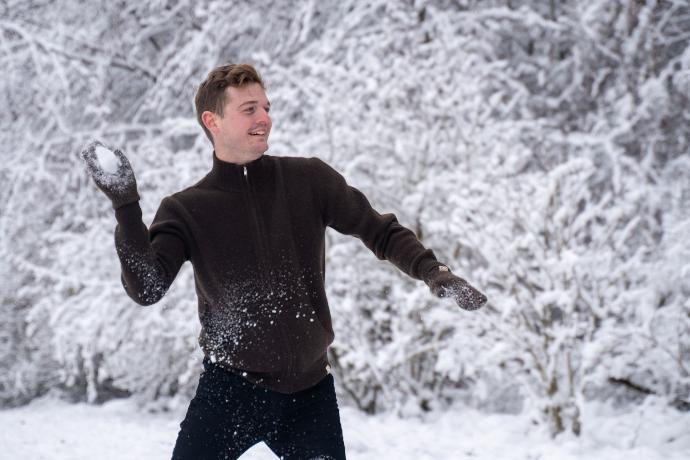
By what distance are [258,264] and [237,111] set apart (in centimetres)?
42

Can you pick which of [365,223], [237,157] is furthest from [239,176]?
[365,223]

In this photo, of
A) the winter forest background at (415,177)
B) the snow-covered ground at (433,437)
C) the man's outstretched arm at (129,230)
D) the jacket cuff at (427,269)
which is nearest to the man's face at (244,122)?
the man's outstretched arm at (129,230)

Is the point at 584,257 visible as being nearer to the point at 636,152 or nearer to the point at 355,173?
the point at 355,173

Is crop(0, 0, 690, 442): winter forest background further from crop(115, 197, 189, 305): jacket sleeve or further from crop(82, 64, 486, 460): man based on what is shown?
crop(115, 197, 189, 305): jacket sleeve

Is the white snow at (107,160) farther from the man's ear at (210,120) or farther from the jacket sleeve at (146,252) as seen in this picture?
the man's ear at (210,120)

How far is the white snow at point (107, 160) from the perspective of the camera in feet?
5.86

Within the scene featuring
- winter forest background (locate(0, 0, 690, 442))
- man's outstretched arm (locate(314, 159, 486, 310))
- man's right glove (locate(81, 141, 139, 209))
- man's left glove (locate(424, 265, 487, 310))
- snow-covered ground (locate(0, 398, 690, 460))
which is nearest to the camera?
man's right glove (locate(81, 141, 139, 209))

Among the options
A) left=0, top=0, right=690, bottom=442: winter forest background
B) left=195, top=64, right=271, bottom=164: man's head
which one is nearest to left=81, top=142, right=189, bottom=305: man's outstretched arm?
left=195, top=64, right=271, bottom=164: man's head

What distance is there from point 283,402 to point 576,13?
6.19m

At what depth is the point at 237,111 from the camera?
2121 millimetres

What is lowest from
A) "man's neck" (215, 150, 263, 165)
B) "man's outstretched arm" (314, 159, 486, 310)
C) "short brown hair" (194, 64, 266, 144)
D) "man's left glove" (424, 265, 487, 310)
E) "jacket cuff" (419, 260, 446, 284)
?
"man's left glove" (424, 265, 487, 310)

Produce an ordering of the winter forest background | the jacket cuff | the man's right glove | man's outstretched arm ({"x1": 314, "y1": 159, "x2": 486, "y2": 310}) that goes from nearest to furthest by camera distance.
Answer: the man's right glove, the jacket cuff, man's outstretched arm ({"x1": 314, "y1": 159, "x2": 486, "y2": 310}), the winter forest background

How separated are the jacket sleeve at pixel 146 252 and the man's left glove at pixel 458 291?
679 millimetres

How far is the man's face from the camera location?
212 centimetres
